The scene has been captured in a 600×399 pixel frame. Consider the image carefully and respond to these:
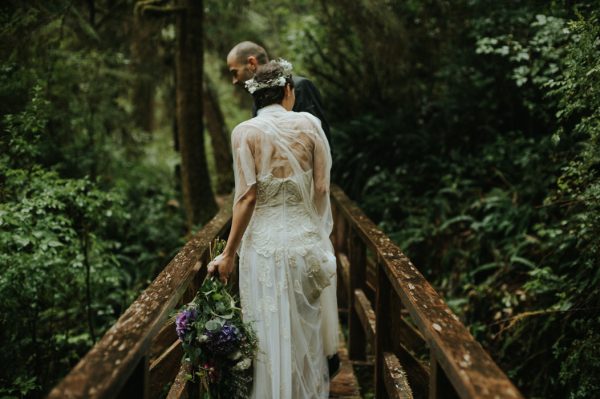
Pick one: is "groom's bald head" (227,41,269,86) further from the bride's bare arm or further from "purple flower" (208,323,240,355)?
"purple flower" (208,323,240,355)

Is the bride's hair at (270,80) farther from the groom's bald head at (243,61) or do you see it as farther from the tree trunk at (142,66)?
the tree trunk at (142,66)

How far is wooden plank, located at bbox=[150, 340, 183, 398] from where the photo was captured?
2.58 m

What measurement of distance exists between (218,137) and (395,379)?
31.0 feet

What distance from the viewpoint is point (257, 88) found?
301 cm

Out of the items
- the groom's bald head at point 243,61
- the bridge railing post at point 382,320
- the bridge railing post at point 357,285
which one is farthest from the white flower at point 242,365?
the bridge railing post at point 357,285

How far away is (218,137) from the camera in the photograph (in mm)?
11695

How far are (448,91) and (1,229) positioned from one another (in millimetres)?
6574

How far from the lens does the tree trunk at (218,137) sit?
37.9ft

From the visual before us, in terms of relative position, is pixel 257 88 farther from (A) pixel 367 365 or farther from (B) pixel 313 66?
(B) pixel 313 66

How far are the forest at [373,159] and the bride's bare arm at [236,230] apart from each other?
1.92 metres

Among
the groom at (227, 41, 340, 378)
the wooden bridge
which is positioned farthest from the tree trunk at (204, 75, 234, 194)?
the groom at (227, 41, 340, 378)

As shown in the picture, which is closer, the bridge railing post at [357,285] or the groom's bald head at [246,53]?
the groom's bald head at [246,53]

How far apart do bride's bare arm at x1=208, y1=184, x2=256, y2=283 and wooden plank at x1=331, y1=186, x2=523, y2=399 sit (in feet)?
2.60

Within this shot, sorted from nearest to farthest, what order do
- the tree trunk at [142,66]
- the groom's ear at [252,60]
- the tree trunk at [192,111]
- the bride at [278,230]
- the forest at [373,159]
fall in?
the bride at [278,230], the groom's ear at [252,60], the forest at [373,159], the tree trunk at [192,111], the tree trunk at [142,66]
